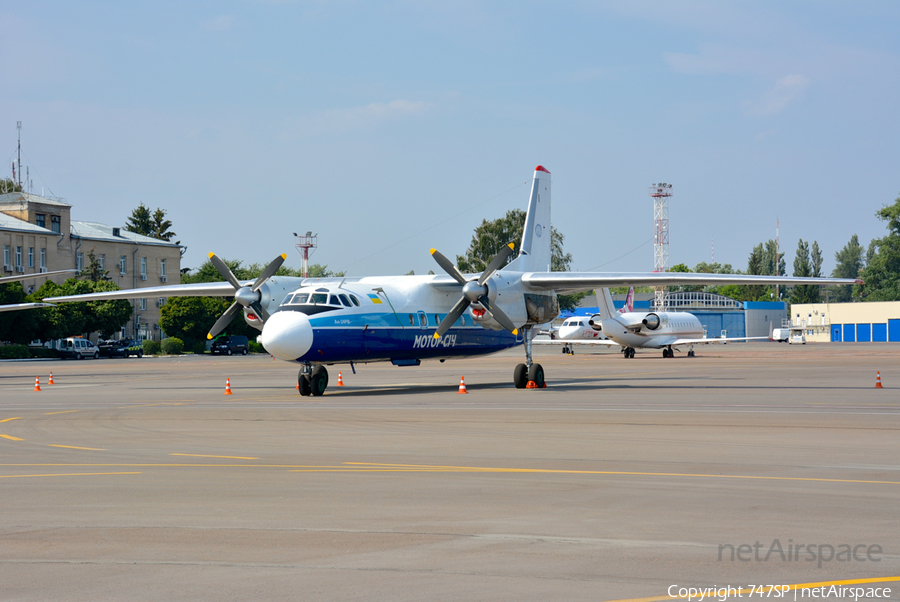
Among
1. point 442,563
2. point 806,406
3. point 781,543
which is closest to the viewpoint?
point 442,563

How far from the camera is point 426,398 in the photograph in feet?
85.4

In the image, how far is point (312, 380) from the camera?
87.8 ft

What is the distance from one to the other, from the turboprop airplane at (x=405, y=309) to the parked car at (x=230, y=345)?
48940 mm

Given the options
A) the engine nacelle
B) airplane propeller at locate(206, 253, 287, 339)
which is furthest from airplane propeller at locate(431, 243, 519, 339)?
the engine nacelle

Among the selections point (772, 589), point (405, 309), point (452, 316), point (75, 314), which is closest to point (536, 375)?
point (452, 316)

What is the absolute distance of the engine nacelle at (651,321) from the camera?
2463 inches

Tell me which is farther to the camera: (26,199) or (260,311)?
(26,199)

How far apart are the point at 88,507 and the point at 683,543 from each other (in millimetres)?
5836

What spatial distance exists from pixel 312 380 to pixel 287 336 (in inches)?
93.4

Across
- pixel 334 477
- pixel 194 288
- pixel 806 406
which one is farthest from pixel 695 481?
pixel 194 288

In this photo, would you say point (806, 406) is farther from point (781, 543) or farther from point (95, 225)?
point (95, 225)

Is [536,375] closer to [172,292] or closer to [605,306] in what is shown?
[172,292]

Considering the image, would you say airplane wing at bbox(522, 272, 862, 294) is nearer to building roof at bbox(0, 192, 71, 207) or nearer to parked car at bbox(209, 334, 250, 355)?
parked car at bbox(209, 334, 250, 355)

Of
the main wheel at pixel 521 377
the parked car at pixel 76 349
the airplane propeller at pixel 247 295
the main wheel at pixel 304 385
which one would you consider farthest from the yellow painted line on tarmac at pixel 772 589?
the parked car at pixel 76 349
